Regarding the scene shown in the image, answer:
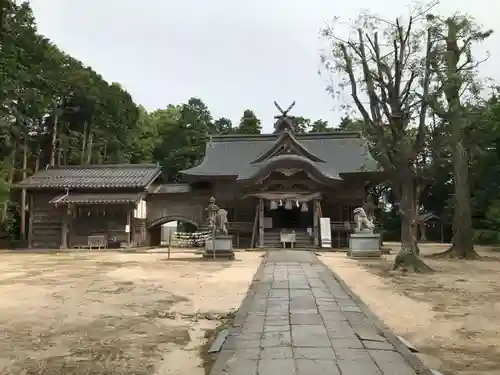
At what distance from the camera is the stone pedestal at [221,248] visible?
18.4 m

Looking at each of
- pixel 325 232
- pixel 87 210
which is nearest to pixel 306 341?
pixel 325 232

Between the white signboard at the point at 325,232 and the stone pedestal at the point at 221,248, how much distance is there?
874 centimetres

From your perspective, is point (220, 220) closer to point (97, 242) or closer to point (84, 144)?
point (97, 242)

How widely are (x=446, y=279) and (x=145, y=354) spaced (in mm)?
9854

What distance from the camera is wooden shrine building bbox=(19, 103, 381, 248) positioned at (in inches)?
1073

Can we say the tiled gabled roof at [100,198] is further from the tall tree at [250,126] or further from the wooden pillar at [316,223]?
the tall tree at [250,126]

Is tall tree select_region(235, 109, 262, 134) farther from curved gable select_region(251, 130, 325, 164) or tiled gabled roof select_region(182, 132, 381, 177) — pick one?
curved gable select_region(251, 130, 325, 164)

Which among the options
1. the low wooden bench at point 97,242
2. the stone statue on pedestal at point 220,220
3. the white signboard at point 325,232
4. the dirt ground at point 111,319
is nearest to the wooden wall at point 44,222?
the low wooden bench at point 97,242

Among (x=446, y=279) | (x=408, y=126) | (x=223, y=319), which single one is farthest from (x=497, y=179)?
(x=223, y=319)

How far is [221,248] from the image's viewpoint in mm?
18578

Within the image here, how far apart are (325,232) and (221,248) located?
9293mm

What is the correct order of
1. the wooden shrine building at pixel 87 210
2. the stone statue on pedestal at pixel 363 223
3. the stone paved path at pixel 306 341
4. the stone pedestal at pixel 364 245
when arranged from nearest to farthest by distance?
the stone paved path at pixel 306 341 → the stone pedestal at pixel 364 245 → the stone statue on pedestal at pixel 363 223 → the wooden shrine building at pixel 87 210

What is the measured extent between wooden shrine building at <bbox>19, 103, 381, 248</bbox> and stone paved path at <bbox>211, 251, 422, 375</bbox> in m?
18.5

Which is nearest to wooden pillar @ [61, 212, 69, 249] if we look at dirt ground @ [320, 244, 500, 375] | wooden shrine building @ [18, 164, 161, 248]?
wooden shrine building @ [18, 164, 161, 248]
